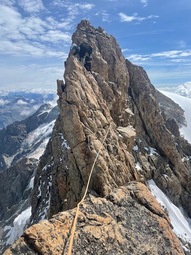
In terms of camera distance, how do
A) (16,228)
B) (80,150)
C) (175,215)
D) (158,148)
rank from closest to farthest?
1. (80,150)
2. (175,215)
3. (158,148)
4. (16,228)

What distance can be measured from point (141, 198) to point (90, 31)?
141 feet

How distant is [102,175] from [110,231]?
700 centimetres

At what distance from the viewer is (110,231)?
18.2m

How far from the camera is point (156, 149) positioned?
59.8 m

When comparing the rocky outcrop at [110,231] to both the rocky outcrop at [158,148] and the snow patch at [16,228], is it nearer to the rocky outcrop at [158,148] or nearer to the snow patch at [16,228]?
the rocky outcrop at [158,148]

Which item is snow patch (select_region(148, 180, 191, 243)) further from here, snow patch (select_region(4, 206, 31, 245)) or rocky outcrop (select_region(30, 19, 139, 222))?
snow patch (select_region(4, 206, 31, 245))

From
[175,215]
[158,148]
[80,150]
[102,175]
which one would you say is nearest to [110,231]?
[102,175]

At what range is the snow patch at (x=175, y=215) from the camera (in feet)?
152

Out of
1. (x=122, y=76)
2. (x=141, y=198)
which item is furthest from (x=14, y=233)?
(x=141, y=198)

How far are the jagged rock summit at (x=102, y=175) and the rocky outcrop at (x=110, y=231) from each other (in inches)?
1.9

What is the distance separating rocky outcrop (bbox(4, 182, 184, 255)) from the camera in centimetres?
1590

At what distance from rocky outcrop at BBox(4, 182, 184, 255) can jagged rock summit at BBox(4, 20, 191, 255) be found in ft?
0.16

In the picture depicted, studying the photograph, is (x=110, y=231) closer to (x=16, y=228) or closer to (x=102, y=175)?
(x=102, y=175)

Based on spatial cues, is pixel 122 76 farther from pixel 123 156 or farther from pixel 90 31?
pixel 123 156
